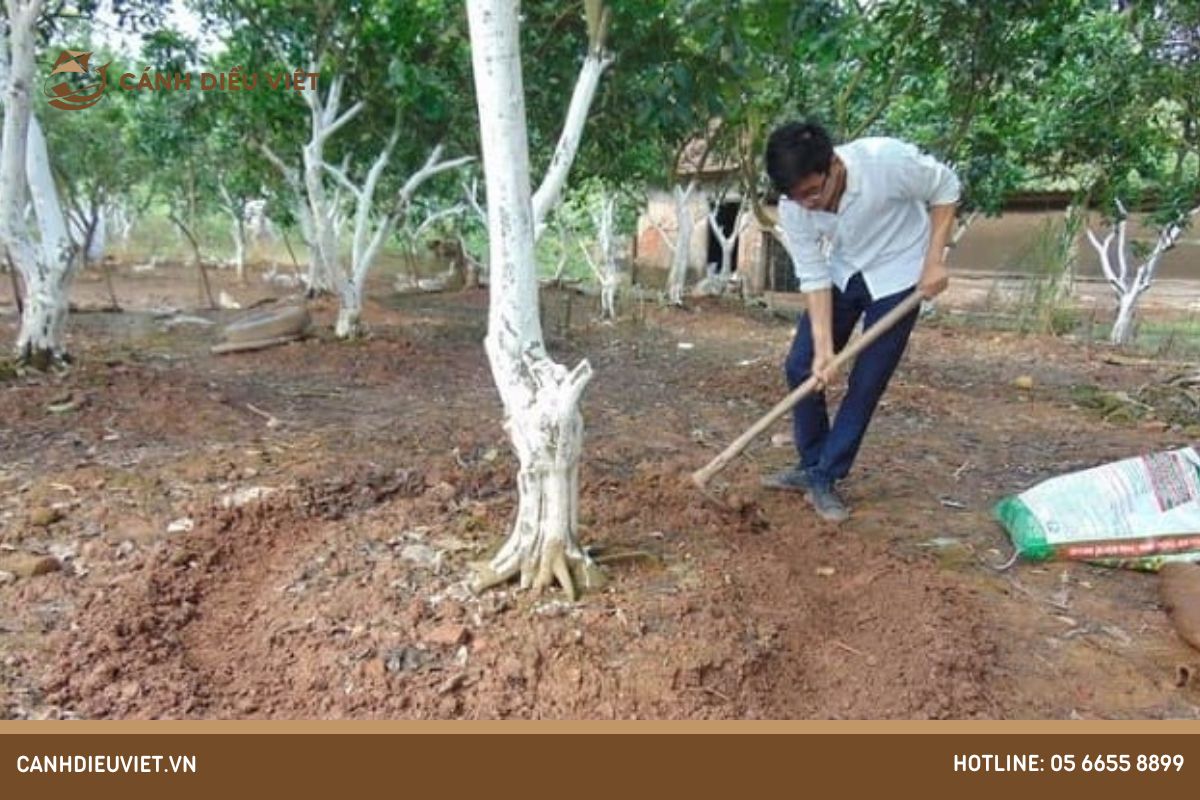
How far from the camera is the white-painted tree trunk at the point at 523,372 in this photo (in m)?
2.28

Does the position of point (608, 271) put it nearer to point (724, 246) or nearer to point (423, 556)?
point (724, 246)

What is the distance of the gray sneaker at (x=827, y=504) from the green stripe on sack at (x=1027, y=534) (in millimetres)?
584

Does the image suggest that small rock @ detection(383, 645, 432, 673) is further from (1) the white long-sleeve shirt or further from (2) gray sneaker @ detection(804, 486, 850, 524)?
(1) the white long-sleeve shirt

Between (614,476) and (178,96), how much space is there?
22.5ft

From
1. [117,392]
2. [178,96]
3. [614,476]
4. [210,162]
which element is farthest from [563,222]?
[614,476]

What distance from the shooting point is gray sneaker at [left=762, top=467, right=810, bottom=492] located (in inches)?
138

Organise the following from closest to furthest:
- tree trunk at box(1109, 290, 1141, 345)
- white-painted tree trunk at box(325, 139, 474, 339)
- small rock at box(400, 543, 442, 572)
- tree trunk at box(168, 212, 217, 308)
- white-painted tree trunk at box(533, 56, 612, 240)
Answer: small rock at box(400, 543, 442, 572), white-painted tree trunk at box(533, 56, 612, 240), white-painted tree trunk at box(325, 139, 474, 339), tree trunk at box(1109, 290, 1141, 345), tree trunk at box(168, 212, 217, 308)

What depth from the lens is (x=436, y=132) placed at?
25.0ft

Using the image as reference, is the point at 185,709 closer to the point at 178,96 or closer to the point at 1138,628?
the point at 1138,628

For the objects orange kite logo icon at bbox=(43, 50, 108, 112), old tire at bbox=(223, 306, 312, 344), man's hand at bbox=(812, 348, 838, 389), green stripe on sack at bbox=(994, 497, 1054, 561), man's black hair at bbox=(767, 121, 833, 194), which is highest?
orange kite logo icon at bbox=(43, 50, 108, 112)

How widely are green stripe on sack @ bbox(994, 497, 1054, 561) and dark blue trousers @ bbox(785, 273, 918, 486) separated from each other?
0.60 metres

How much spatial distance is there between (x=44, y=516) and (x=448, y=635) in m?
1.75

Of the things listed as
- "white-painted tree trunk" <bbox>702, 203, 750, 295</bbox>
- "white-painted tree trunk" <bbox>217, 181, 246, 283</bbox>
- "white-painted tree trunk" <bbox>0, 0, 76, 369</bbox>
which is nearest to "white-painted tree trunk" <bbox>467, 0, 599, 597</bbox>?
"white-painted tree trunk" <bbox>0, 0, 76, 369</bbox>

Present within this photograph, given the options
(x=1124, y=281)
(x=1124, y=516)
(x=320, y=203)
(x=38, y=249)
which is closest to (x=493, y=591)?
(x=1124, y=516)
